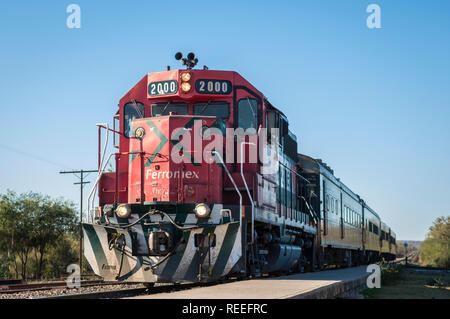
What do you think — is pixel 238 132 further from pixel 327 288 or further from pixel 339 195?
pixel 339 195

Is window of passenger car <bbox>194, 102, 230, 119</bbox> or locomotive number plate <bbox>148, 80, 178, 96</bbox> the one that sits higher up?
locomotive number plate <bbox>148, 80, 178, 96</bbox>

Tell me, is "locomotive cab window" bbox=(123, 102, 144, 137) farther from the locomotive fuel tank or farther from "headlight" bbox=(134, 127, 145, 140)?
the locomotive fuel tank

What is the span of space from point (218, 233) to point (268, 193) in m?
2.62

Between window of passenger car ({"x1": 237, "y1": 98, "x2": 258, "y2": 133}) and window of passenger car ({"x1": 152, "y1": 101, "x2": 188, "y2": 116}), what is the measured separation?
1104 mm

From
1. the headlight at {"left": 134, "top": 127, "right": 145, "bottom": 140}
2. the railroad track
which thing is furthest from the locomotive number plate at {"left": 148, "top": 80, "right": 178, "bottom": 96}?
the railroad track

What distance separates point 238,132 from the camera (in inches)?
447

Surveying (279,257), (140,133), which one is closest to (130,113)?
(140,133)

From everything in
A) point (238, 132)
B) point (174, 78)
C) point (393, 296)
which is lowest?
point (393, 296)

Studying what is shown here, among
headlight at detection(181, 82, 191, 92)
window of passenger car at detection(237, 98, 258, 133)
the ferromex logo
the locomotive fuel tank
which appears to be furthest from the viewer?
the locomotive fuel tank

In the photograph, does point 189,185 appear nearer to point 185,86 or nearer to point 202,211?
point 202,211

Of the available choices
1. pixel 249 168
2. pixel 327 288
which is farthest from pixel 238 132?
pixel 327 288

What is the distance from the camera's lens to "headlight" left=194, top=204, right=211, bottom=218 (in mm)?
10062

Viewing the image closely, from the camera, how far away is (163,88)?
11461mm
